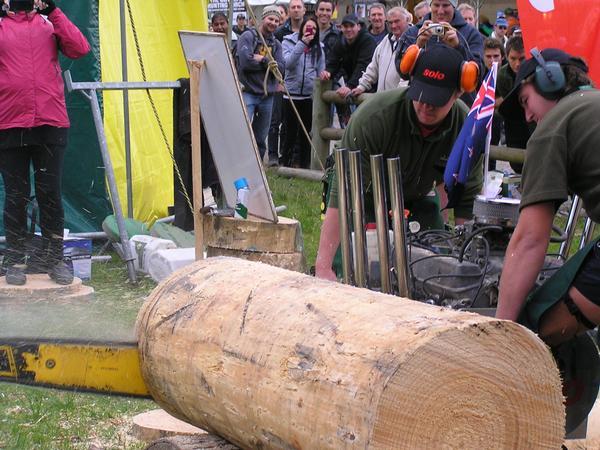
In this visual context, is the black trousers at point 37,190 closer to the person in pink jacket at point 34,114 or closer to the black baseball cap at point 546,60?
the person in pink jacket at point 34,114

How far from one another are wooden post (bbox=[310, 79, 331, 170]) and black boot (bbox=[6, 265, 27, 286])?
516cm

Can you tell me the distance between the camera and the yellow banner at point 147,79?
26.1 ft

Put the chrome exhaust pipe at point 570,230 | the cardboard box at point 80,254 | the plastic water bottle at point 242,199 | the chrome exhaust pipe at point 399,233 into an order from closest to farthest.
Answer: the chrome exhaust pipe at point 399,233 < the chrome exhaust pipe at point 570,230 < the plastic water bottle at point 242,199 < the cardboard box at point 80,254

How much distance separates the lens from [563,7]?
657 centimetres

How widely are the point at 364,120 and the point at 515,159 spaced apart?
A: 420cm

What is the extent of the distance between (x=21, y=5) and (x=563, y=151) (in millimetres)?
4405

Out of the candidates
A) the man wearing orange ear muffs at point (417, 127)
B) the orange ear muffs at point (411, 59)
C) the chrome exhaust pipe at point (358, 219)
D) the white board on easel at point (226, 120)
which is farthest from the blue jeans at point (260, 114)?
the chrome exhaust pipe at point (358, 219)

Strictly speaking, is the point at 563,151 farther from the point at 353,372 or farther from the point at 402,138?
the point at 402,138

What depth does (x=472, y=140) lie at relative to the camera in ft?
12.9

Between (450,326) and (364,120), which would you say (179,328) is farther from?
(364,120)

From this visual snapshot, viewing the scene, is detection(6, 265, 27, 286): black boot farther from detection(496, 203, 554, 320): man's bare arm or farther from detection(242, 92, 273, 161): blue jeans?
detection(242, 92, 273, 161): blue jeans

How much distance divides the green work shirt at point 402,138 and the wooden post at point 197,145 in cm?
175

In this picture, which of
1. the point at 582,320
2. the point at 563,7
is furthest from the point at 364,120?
the point at 563,7

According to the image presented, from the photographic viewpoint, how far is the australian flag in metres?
3.92
